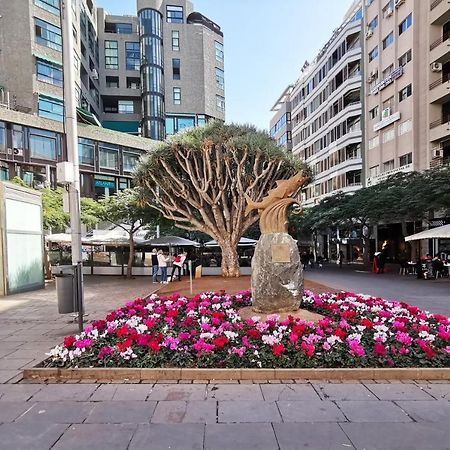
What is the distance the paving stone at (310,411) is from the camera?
383cm

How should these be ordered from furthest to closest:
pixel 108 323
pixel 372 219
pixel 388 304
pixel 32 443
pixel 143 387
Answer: pixel 372 219, pixel 388 304, pixel 108 323, pixel 143 387, pixel 32 443

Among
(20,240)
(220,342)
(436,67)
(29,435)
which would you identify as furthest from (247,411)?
(436,67)

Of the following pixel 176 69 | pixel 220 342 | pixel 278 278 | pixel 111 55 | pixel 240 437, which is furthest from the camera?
pixel 176 69

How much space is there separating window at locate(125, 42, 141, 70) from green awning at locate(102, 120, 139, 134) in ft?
25.2

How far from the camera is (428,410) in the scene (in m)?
4.02

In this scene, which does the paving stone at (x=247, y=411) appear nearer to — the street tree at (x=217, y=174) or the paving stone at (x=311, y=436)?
the paving stone at (x=311, y=436)

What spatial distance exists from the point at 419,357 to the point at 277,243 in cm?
295

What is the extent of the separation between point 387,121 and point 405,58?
514 centimetres

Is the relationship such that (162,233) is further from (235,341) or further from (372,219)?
(235,341)

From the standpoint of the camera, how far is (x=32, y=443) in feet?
11.2

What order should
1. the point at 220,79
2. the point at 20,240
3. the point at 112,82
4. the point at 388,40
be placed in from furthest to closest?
the point at 220,79, the point at 112,82, the point at 388,40, the point at 20,240

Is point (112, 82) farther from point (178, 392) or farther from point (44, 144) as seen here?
point (178, 392)

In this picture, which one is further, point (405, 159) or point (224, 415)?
point (405, 159)

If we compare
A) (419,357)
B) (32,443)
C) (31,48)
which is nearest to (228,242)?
(419,357)
